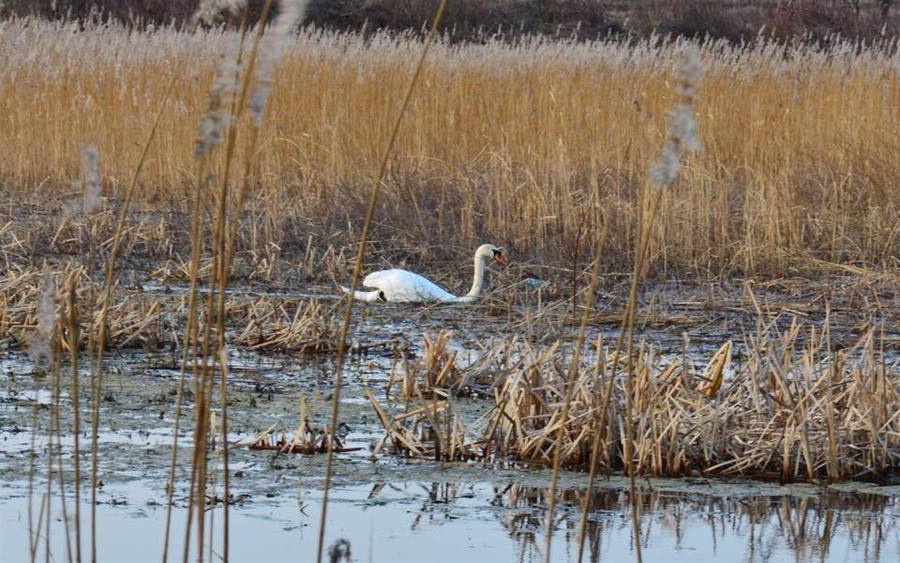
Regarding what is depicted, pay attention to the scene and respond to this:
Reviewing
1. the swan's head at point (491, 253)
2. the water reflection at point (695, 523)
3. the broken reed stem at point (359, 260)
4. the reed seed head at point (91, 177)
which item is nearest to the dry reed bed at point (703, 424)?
the water reflection at point (695, 523)

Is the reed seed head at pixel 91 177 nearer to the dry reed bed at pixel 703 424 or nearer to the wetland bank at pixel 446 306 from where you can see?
the wetland bank at pixel 446 306

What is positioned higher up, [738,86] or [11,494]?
[738,86]

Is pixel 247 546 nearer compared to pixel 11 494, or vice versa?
pixel 247 546

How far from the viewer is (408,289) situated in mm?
6523

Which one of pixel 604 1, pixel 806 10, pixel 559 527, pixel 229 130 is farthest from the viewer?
pixel 604 1

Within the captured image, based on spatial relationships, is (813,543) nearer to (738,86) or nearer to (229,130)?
(229,130)

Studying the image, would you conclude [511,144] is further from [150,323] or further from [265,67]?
[265,67]

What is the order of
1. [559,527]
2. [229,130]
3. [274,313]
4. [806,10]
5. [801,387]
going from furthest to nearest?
[806,10]
[274,313]
[801,387]
[559,527]
[229,130]

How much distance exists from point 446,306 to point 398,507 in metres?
2.96

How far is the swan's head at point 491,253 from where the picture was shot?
6.70 metres

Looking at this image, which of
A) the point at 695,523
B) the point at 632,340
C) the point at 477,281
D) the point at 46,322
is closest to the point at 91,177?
the point at 46,322

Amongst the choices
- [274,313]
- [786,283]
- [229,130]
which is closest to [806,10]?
[786,283]

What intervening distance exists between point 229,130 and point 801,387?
2549mm

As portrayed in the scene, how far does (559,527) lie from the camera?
3.67 meters
